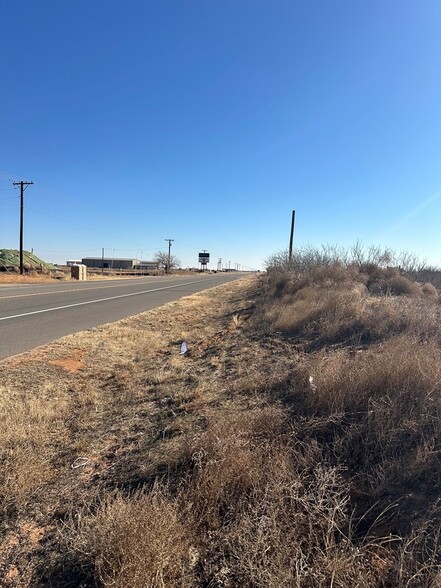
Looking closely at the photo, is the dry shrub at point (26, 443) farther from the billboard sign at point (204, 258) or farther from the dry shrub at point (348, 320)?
the billboard sign at point (204, 258)

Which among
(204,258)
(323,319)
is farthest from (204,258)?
(323,319)

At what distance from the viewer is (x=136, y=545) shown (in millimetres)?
2107

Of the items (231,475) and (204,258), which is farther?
(204,258)

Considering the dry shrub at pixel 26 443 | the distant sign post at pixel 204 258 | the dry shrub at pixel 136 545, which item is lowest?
the dry shrub at pixel 26 443

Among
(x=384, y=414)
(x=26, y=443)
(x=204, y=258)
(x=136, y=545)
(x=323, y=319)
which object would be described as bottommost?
(x=26, y=443)

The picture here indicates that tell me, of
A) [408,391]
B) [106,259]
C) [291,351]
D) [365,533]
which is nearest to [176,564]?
[365,533]

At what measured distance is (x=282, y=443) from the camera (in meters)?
3.37

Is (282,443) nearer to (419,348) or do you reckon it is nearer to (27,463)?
(27,463)

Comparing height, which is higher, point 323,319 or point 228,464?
point 323,319

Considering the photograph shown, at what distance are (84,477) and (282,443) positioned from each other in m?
1.73

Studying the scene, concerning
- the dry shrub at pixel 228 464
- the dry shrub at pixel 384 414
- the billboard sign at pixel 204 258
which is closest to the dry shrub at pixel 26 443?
the dry shrub at pixel 228 464

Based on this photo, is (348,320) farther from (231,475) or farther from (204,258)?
(204,258)

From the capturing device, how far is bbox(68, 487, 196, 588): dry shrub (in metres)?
2.01

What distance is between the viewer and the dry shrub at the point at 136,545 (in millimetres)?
2008
